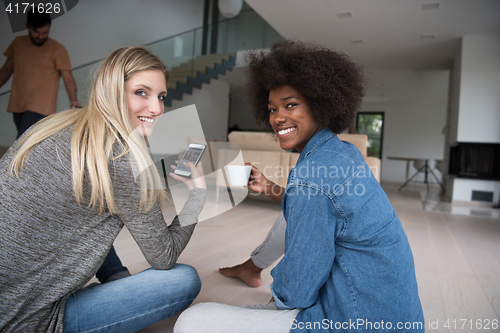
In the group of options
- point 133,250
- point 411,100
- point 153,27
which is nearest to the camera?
point 133,250

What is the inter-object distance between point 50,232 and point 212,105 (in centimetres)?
883

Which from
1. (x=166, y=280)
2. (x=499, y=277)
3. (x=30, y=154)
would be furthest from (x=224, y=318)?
(x=499, y=277)

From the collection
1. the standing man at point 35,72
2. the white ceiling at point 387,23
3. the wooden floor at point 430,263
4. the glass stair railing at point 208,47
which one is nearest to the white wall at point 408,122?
the white ceiling at point 387,23

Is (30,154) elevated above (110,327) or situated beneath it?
elevated above

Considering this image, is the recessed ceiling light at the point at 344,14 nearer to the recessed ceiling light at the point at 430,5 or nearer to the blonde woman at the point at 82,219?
the recessed ceiling light at the point at 430,5

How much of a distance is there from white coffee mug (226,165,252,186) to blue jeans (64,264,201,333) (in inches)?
12.4

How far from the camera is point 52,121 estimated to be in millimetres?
745

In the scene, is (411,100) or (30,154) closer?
(30,154)

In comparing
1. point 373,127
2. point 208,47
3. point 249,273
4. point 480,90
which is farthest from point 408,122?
point 249,273

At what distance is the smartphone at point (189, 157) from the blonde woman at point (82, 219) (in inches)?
4.8

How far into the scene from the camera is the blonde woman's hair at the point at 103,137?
0.66 m

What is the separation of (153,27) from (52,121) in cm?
778

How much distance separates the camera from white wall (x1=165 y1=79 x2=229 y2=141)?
8.31m

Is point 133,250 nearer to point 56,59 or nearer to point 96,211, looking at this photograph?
point 96,211
